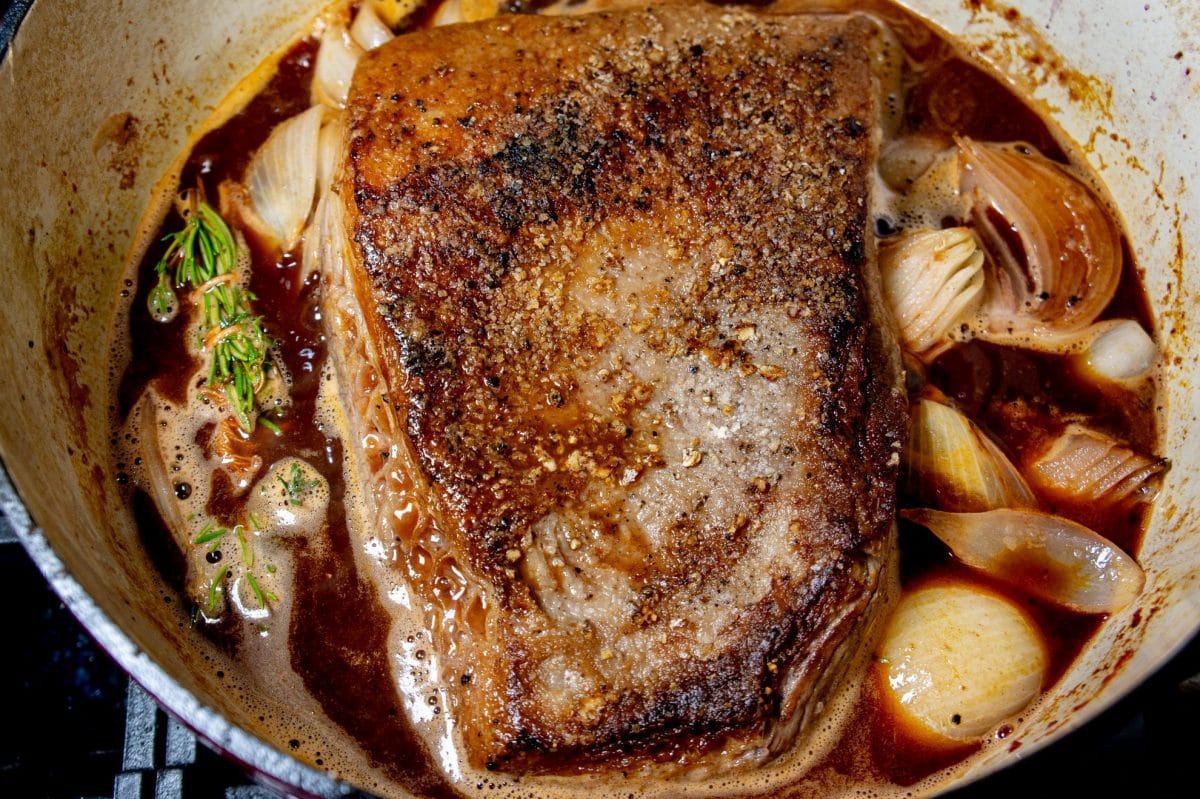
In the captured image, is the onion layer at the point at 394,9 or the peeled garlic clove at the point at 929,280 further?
the onion layer at the point at 394,9

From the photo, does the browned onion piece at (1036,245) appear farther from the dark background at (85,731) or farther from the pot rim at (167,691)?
the pot rim at (167,691)

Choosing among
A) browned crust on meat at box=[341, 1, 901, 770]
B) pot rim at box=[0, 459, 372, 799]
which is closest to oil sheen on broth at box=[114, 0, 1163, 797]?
browned crust on meat at box=[341, 1, 901, 770]

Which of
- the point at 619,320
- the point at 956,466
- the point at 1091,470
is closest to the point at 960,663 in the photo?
the point at 956,466

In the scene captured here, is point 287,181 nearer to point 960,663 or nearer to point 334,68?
point 334,68

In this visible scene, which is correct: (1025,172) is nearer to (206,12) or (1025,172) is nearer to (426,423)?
(426,423)

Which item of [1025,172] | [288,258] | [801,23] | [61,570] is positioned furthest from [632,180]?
[61,570]

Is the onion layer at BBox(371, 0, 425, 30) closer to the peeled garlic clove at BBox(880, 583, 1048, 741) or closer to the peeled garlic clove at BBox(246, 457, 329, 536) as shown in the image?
the peeled garlic clove at BBox(246, 457, 329, 536)

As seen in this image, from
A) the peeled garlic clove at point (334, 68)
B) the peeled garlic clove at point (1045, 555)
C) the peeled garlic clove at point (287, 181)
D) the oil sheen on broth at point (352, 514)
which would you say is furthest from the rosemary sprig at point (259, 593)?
the peeled garlic clove at point (1045, 555)

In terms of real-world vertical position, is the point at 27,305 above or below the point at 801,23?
below
